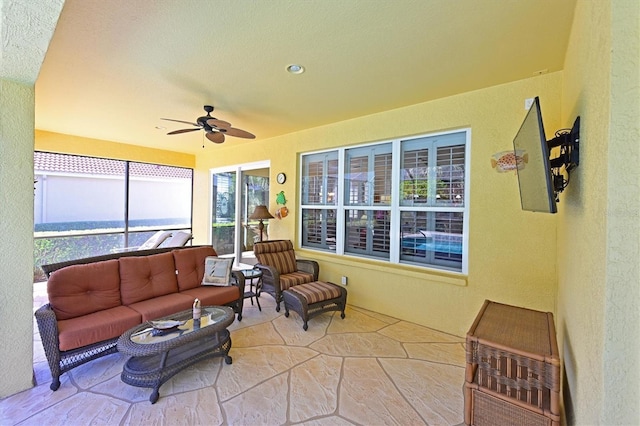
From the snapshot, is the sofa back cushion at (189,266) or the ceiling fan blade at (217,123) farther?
the sofa back cushion at (189,266)

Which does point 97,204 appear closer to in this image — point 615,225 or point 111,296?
point 111,296

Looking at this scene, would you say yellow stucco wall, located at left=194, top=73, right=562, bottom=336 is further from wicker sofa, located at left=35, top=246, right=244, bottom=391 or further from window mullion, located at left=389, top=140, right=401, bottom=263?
wicker sofa, located at left=35, top=246, right=244, bottom=391

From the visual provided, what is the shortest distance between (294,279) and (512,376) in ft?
9.34

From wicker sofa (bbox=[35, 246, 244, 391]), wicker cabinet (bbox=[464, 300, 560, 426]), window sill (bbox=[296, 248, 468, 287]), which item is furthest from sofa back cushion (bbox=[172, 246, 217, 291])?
wicker cabinet (bbox=[464, 300, 560, 426])

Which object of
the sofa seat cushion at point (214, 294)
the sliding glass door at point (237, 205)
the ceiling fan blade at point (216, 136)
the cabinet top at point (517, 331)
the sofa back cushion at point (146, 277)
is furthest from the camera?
Answer: the sliding glass door at point (237, 205)

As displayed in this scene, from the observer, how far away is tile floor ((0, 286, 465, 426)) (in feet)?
6.50

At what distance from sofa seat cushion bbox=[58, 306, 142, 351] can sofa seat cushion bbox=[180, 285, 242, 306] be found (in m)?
0.64

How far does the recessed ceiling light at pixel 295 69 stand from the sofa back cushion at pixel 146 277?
261cm

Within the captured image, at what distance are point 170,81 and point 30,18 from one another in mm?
1425

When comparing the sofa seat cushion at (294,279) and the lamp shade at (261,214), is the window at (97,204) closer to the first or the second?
the lamp shade at (261,214)

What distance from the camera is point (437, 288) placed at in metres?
3.47

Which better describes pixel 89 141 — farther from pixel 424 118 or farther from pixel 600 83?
pixel 600 83

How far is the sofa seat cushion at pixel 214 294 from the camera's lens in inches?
126

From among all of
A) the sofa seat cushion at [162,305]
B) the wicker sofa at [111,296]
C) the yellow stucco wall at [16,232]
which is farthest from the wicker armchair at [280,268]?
the yellow stucco wall at [16,232]
